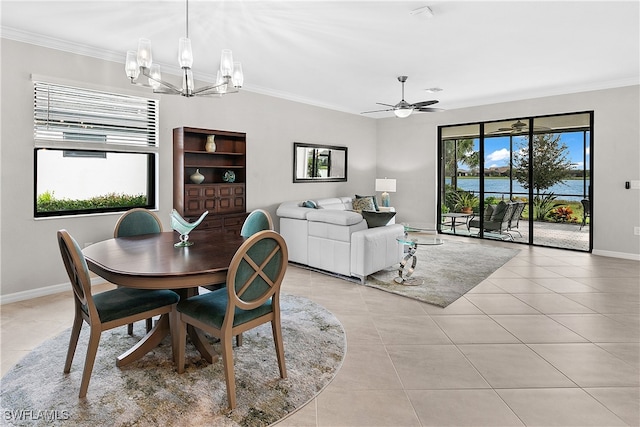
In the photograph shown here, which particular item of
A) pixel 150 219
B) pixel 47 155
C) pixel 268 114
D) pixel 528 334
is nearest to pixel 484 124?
pixel 268 114

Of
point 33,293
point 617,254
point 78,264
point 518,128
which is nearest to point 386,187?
point 518,128

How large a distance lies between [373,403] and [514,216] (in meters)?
5.67

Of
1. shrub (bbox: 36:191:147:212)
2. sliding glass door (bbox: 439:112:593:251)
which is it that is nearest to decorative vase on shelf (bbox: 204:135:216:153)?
shrub (bbox: 36:191:147:212)

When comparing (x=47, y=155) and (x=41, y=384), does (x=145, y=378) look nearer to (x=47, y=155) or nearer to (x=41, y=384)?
(x=41, y=384)

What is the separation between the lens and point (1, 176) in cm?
349

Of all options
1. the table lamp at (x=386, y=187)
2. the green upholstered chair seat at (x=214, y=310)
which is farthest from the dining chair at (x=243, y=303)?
the table lamp at (x=386, y=187)

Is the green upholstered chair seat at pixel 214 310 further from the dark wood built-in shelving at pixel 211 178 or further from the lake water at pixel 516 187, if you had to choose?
the lake water at pixel 516 187

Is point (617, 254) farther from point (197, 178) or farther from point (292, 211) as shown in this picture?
point (197, 178)

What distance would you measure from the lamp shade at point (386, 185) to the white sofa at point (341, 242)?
2978 millimetres

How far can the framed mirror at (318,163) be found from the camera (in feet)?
21.1

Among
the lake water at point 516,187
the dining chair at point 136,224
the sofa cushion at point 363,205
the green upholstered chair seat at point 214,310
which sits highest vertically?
the lake water at point 516,187

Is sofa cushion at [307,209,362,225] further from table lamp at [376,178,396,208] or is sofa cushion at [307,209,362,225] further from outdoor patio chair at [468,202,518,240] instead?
outdoor patio chair at [468,202,518,240]

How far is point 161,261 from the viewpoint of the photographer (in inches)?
90.4

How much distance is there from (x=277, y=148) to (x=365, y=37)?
2.73 metres
